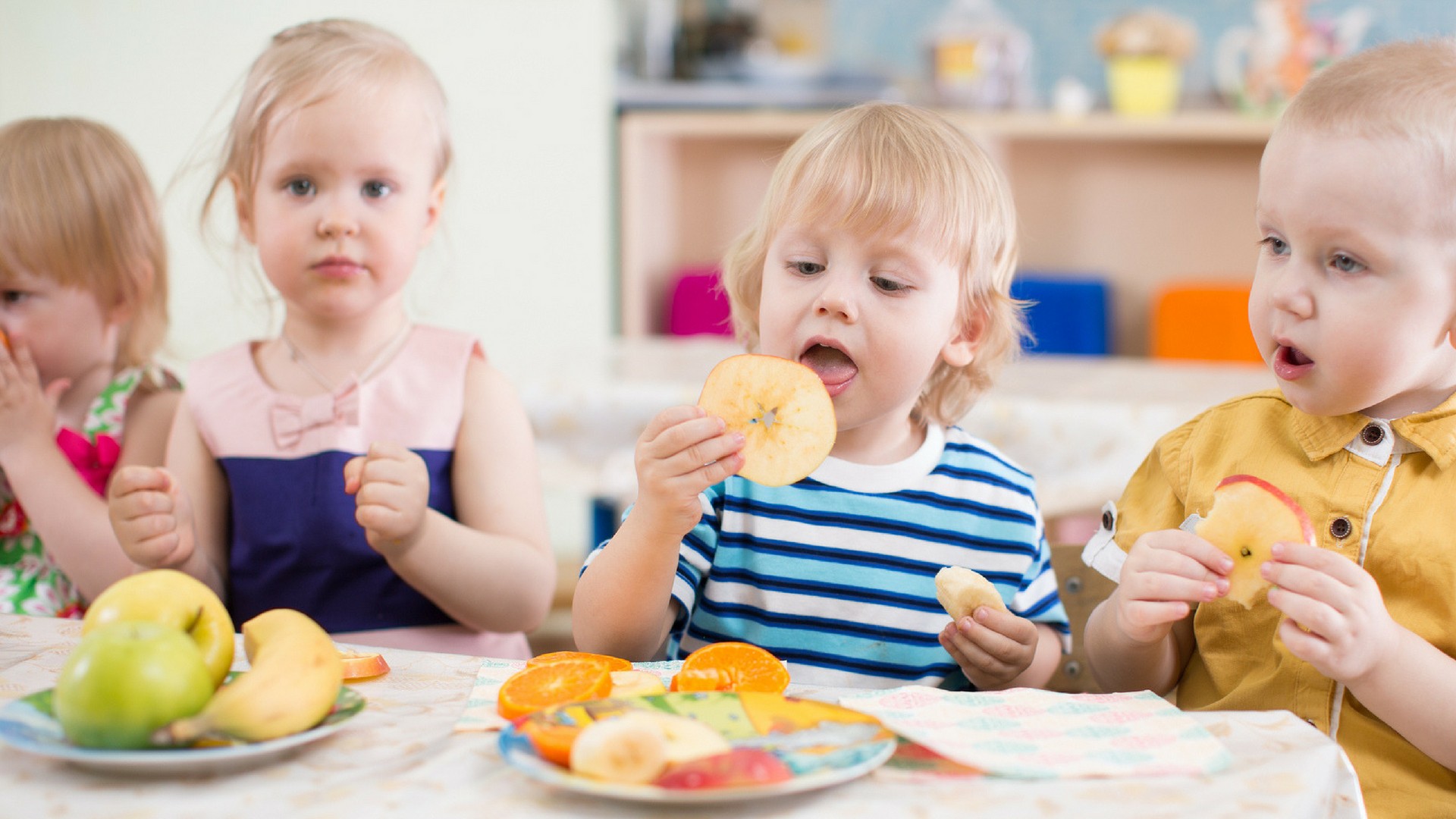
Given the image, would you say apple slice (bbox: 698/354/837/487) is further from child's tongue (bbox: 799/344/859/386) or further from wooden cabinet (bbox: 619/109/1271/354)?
wooden cabinet (bbox: 619/109/1271/354)

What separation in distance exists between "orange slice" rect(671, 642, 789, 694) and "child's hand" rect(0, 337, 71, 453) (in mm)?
755

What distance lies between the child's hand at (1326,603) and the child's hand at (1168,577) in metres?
0.04

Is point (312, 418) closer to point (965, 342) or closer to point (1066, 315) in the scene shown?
point (965, 342)

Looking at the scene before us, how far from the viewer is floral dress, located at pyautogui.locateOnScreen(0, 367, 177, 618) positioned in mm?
1278

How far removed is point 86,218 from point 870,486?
34.0 inches

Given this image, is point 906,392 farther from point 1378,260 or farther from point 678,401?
point 678,401

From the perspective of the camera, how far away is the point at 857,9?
12.6ft

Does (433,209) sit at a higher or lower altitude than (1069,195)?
higher

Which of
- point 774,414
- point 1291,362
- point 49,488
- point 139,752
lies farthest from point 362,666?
point 1291,362

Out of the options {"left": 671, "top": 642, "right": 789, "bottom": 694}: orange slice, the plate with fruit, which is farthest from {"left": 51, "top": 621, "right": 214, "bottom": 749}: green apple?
{"left": 671, "top": 642, "right": 789, "bottom": 694}: orange slice

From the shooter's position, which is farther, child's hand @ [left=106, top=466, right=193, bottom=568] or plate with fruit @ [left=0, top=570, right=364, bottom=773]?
child's hand @ [left=106, top=466, right=193, bottom=568]

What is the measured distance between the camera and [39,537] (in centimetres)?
127

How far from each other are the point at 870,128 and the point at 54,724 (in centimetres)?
78

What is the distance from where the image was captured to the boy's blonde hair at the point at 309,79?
1.22 metres
